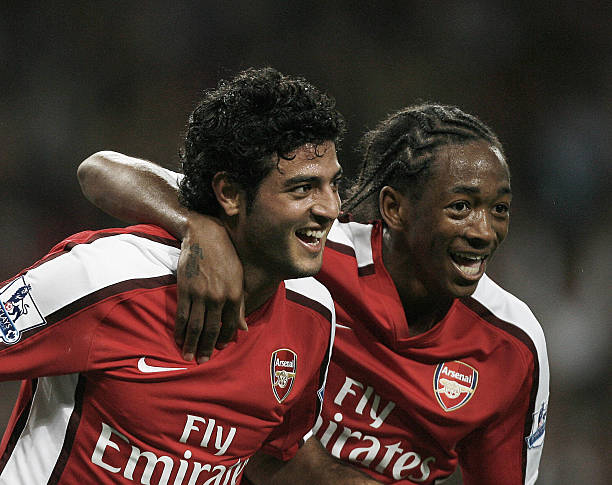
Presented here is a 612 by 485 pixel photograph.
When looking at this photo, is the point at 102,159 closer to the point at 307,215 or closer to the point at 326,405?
the point at 307,215

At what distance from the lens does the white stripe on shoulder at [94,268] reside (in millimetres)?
1417

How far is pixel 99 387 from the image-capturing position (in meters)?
1.50

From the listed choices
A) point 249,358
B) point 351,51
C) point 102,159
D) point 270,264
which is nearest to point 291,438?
point 249,358

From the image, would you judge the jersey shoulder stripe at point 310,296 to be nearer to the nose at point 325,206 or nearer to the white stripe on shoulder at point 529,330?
the nose at point 325,206

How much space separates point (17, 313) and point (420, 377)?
1.01 meters

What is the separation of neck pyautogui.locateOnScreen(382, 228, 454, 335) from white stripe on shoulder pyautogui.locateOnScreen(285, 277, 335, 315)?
24 centimetres

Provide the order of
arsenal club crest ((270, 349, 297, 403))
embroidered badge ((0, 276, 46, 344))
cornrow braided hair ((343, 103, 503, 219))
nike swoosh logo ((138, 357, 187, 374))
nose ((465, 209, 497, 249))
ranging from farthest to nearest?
cornrow braided hair ((343, 103, 503, 219))
nose ((465, 209, 497, 249))
arsenal club crest ((270, 349, 297, 403))
nike swoosh logo ((138, 357, 187, 374))
embroidered badge ((0, 276, 46, 344))

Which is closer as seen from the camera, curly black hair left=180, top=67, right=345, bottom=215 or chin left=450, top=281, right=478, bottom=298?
curly black hair left=180, top=67, right=345, bottom=215

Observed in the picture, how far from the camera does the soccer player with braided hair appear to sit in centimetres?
188

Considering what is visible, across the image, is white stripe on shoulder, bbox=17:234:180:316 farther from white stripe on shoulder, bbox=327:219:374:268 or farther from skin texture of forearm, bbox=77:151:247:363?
white stripe on shoulder, bbox=327:219:374:268

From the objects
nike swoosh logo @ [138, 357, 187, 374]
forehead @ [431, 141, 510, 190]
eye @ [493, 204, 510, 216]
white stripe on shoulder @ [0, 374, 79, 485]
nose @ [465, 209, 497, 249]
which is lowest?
white stripe on shoulder @ [0, 374, 79, 485]

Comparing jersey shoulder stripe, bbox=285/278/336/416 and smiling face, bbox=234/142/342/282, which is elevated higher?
smiling face, bbox=234/142/342/282

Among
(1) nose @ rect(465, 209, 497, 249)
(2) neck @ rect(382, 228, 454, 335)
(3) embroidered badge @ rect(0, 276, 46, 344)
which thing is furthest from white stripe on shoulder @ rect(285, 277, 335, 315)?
(3) embroidered badge @ rect(0, 276, 46, 344)

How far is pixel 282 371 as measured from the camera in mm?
1706
